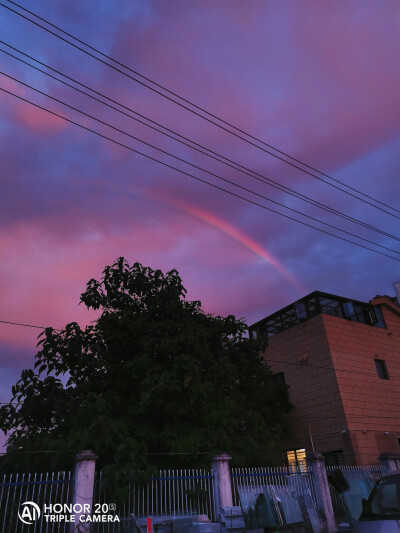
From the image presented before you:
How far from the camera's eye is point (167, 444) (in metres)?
12.0

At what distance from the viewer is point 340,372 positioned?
19.5m

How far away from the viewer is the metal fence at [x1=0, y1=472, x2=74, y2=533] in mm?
8422

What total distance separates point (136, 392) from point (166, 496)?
3.74 metres

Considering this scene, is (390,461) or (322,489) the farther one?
(390,461)

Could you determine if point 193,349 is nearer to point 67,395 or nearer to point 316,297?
point 67,395

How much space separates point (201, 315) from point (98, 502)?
816 centimetres

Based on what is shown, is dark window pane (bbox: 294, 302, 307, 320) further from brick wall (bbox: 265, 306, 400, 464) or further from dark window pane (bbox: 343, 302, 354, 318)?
dark window pane (bbox: 343, 302, 354, 318)

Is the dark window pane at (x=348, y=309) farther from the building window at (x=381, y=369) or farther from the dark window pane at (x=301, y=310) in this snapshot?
the building window at (x=381, y=369)

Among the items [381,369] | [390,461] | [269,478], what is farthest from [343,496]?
[381,369]

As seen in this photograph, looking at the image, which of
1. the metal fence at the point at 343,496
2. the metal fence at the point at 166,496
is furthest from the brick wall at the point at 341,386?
the metal fence at the point at 166,496

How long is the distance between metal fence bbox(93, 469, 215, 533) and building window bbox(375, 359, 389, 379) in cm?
1409

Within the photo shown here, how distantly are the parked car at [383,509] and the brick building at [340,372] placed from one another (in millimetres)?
12562

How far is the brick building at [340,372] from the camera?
61.0ft

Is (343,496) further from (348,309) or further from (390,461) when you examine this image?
(348,309)
